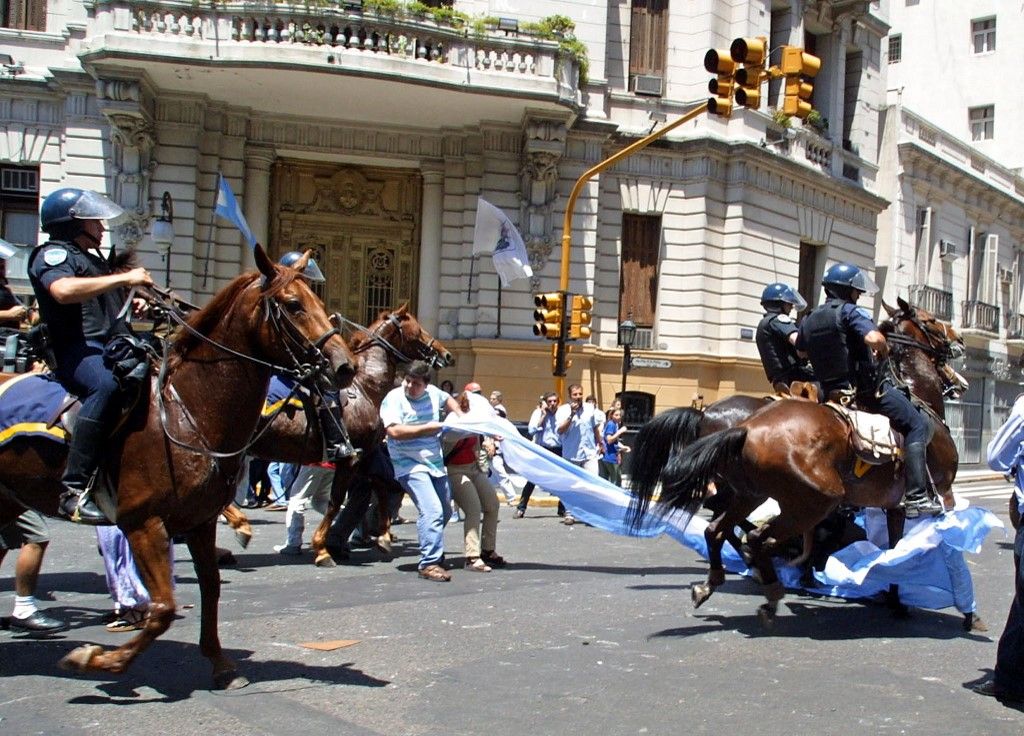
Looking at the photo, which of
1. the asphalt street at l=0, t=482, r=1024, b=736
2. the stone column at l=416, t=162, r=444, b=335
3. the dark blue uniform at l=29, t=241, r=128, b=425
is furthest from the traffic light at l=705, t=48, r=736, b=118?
the stone column at l=416, t=162, r=444, b=335

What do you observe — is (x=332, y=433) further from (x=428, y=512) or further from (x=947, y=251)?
(x=947, y=251)

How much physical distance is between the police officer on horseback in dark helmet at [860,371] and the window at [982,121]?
38.6 metres

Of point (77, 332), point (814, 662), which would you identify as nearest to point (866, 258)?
point (814, 662)

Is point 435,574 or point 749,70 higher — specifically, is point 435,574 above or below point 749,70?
below

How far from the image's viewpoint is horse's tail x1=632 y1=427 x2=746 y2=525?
8422 millimetres

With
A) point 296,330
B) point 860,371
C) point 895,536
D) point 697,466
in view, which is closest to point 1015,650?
point 697,466

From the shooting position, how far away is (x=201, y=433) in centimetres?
611

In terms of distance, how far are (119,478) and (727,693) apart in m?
3.71

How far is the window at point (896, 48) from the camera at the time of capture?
Result: 45750mm

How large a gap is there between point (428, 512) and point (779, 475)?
3.49 metres

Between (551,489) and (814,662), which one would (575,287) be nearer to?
(551,489)

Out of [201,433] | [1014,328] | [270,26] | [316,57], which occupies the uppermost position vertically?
[270,26]

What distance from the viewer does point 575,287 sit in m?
24.5

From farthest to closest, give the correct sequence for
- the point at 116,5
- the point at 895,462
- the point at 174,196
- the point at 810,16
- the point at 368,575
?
the point at 810,16, the point at 174,196, the point at 116,5, the point at 368,575, the point at 895,462
